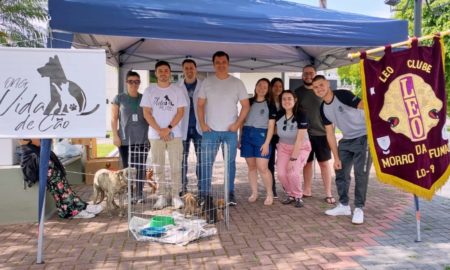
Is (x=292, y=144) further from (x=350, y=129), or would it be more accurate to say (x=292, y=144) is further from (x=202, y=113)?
(x=202, y=113)

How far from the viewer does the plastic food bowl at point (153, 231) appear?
13.4ft

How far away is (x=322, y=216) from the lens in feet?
16.2

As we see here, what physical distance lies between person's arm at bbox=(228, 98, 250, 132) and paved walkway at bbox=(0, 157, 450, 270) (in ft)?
3.49

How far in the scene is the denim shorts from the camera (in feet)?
17.2

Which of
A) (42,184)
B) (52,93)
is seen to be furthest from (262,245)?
(52,93)

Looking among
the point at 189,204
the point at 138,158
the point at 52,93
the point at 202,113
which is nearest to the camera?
the point at 52,93

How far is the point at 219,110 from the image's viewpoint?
16.5 ft

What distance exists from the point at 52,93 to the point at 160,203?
2199mm

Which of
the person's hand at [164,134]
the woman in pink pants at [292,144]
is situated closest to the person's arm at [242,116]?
the woman in pink pants at [292,144]

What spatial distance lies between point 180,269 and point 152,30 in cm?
224

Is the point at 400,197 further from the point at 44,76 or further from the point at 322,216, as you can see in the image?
the point at 44,76

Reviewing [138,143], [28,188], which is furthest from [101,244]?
[138,143]

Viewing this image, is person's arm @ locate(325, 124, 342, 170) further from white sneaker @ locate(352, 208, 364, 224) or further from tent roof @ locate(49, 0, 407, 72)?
tent roof @ locate(49, 0, 407, 72)

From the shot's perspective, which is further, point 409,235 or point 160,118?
point 160,118
